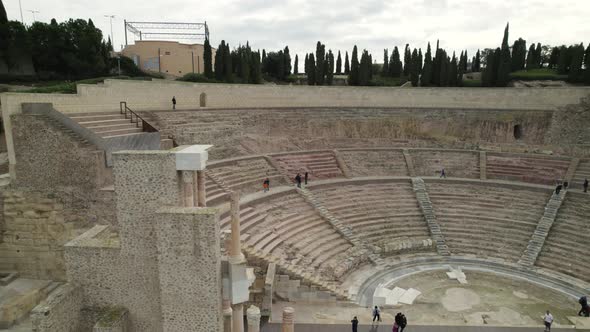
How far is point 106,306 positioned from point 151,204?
2673 millimetres

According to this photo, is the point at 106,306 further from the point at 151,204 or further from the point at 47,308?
the point at 151,204

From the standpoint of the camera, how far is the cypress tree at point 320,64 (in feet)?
107

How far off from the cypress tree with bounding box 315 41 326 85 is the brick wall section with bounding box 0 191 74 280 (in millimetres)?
24359

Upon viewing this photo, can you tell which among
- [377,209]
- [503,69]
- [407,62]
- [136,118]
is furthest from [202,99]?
[503,69]

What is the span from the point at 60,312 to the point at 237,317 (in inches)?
141

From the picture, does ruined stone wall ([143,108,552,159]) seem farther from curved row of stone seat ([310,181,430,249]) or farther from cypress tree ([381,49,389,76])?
cypress tree ([381,49,389,76])

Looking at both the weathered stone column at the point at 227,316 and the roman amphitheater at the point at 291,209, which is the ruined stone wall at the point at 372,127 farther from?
the weathered stone column at the point at 227,316

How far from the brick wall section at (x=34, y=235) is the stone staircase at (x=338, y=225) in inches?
375

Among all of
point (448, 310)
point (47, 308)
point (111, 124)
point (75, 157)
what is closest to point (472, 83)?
point (448, 310)

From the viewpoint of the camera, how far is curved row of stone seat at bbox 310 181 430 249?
1664cm

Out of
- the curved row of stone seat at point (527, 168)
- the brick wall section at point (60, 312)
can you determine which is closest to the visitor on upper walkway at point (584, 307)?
the curved row of stone seat at point (527, 168)

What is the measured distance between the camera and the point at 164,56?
133ft

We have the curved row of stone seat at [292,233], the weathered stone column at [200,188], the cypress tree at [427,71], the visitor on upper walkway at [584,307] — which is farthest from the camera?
the cypress tree at [427,71]

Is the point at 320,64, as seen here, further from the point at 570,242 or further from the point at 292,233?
the point at 570,242
